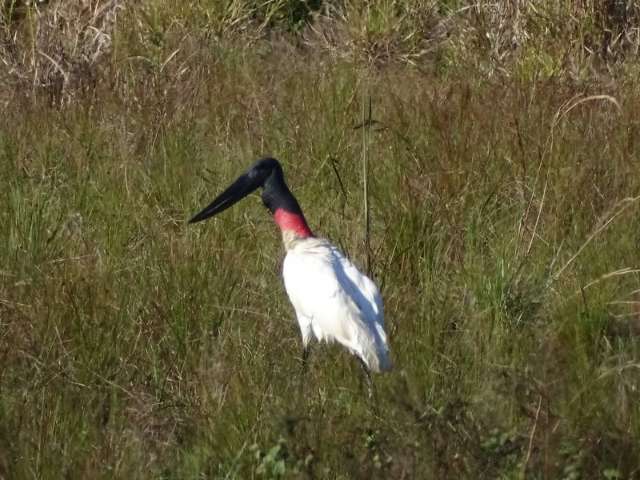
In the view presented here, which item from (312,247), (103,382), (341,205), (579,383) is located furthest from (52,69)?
(579,383)

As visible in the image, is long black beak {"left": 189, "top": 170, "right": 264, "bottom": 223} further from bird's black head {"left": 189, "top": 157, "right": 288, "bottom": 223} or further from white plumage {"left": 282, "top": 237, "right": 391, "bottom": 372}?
white plumage {"left": 282, "top": 237, "right": 391, "bottom": 372}

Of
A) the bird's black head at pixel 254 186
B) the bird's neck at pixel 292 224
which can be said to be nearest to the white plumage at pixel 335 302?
the bird's neck at pixel 292 224

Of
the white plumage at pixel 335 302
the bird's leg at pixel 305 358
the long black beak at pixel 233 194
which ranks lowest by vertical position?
the bird's leg at pixel 305 358

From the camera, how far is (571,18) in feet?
21.5

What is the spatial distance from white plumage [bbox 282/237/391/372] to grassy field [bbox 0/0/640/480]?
0.07 meters

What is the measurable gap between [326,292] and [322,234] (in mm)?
858

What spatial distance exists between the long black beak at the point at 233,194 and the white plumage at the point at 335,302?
440mm

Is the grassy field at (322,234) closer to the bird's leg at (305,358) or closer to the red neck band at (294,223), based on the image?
the bird's leg at (305,358)

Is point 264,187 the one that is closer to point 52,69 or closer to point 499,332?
point 499,332

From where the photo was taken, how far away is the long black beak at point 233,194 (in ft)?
15.3

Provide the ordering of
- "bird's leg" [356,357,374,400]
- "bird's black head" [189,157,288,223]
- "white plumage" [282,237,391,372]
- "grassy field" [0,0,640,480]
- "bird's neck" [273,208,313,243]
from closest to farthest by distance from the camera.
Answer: "grassy field" [0,0,640,480] < "bird's leg" [356,357,374,400] < "white plumage" [282,237,391,372] < "bird's neck" [273,208,313,243] < "bird's black head" [189,157,288,223]

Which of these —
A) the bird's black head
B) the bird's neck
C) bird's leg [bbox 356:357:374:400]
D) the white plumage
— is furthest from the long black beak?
bird's leg [bbox 356:357:374:400]

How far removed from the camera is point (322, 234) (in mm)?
4887

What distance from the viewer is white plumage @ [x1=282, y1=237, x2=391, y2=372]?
147 inches
